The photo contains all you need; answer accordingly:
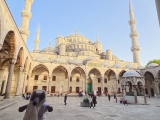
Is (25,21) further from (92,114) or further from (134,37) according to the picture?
(134,37)

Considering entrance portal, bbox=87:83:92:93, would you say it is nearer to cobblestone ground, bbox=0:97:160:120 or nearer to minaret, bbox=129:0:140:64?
minaret, bbox=129:0:140:64

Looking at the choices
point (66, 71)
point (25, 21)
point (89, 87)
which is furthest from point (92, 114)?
point (89, 87)

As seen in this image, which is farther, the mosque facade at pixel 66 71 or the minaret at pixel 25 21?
the minaret at pixel 25 21

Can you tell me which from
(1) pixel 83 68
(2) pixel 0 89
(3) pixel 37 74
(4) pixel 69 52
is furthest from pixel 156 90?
(2) pixel 0 89

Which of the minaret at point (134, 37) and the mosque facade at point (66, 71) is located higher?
the minaret at point (134, 37)

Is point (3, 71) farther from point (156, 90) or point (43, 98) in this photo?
point (156, 90)

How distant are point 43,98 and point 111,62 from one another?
28.7m

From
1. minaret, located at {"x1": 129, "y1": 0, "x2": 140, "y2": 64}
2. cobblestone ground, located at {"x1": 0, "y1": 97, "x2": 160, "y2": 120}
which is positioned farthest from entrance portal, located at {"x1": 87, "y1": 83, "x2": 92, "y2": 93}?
cobblestone ground, located at {"x1": 0, "y1": 97, "x2": 160, "y2": 120}

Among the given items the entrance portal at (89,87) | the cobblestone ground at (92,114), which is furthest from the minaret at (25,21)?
the entrance portal at (89,87)

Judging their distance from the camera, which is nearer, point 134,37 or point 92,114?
point 92,114

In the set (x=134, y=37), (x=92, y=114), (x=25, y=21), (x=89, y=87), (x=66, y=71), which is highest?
(x=134, y=37)

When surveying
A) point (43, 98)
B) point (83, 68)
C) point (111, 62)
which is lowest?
point (43, 98)

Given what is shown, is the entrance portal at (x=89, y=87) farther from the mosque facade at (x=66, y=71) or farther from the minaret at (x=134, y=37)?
the minaret at (x=134, y=37)

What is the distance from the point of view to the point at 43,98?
1.73m
